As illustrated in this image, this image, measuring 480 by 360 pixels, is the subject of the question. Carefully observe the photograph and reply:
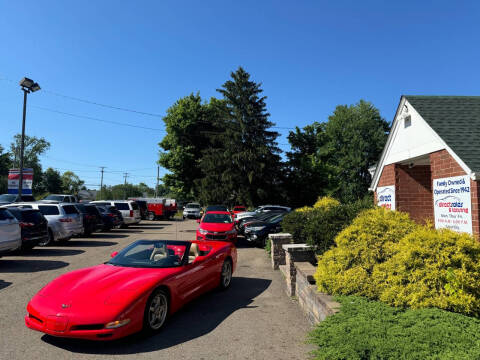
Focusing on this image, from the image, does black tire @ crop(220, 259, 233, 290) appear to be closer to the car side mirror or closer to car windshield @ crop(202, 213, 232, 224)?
the car side mirror

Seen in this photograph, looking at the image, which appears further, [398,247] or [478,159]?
[478,159]

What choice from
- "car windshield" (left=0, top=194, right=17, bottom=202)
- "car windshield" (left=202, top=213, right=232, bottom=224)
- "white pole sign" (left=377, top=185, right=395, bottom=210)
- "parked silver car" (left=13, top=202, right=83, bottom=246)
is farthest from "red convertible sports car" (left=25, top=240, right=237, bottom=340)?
"car windshield" (left=0, top=194, right=17, bottom=202)

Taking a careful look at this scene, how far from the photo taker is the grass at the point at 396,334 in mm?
2865

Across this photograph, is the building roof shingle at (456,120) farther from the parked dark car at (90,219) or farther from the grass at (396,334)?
the parked dark car at (90,219)

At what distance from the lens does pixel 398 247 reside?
4.37 meters

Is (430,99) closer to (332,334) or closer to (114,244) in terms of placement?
(332,334)

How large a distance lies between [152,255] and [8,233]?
5.75m

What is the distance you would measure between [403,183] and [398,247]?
6343 mm

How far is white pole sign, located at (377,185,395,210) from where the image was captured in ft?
33.0

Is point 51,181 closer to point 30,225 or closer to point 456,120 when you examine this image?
point 30,225

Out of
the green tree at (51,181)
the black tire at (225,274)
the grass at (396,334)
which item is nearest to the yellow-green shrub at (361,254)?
the grass at (396,334)

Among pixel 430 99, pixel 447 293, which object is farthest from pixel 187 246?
pixel 430 99

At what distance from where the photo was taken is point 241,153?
37.5m

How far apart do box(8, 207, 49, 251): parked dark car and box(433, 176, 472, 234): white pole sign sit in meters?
11.8
